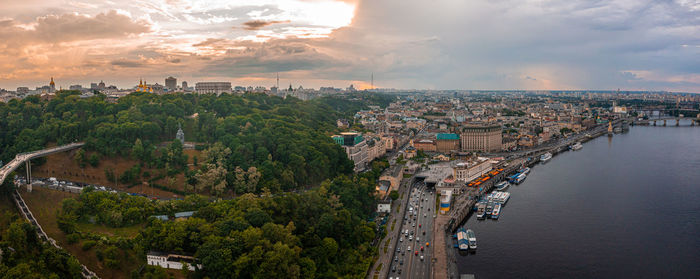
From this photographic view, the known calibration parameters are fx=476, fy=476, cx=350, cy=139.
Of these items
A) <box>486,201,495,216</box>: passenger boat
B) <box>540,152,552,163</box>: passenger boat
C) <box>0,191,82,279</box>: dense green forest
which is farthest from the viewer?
<box>540,152,552,163</box>: passenger boat

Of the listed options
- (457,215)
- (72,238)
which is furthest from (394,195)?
(72,238)

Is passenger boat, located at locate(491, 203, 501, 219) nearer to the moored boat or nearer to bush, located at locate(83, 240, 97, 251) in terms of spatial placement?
the moored boat

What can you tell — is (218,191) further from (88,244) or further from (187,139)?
(88,244)

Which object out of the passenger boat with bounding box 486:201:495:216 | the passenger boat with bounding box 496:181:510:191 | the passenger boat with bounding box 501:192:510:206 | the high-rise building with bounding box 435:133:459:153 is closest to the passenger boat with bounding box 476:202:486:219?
the passenger boat with bounding box 486:201:495:216

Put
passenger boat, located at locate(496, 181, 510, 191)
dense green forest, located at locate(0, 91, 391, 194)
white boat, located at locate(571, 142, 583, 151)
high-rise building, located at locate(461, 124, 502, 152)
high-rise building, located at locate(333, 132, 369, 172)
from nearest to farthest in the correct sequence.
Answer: dense green forest, located at locate(0, 91, 391, 194) → passenger boat, located at locate(496, 181, 510, 191) → high-rise building, located at locate(333, 132, 369, 172) → high-rise building, located at locate(461, 124, 502, 152) → white boat, located at locate(571, 142, 583, 151)

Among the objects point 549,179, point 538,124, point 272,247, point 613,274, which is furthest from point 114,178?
point 538,124

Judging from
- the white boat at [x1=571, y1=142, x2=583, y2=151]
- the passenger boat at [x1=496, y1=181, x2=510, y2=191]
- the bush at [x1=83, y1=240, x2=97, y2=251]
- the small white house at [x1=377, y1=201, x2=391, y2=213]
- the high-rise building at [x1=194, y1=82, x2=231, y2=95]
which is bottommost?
the passenger boat at [x1=496, y1=181, x2=510, y2=191]

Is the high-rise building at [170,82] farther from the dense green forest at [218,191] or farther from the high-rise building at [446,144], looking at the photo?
the high-rise building at [446,144]
